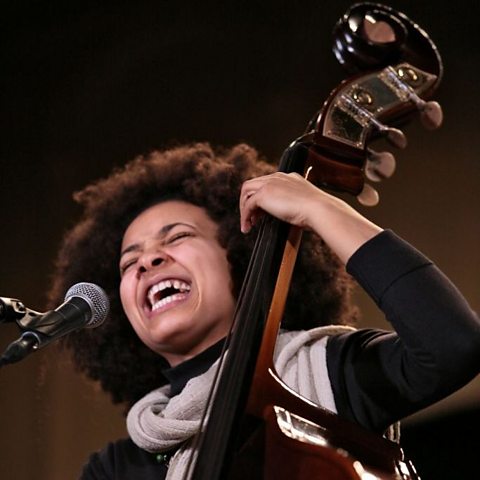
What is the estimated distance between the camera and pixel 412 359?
93 cm

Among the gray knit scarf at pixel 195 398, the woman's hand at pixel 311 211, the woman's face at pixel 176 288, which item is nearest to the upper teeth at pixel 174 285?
the woman's face at pixel 176 288

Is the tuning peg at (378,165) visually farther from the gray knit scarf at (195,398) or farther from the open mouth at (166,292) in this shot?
the open mouth at (166,292)

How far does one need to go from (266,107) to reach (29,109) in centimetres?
58

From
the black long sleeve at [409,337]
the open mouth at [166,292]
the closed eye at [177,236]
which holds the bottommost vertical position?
the black long sleeve at [409,337]

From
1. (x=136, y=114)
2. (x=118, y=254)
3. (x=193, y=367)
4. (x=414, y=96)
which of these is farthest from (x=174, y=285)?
(x=136, y=114)

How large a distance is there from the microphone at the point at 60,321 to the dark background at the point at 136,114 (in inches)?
38.2

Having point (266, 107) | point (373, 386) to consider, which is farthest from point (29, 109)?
point (373, 386)

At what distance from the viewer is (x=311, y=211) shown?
98 centimetres

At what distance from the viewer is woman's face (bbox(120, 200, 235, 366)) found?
4.20 feet

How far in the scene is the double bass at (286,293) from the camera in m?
0.82

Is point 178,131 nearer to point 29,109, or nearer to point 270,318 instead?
point 29,109

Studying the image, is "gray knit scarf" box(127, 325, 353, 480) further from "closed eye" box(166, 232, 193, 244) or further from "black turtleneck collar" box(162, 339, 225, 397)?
"closed eye" box(166, 232, 193, 244)

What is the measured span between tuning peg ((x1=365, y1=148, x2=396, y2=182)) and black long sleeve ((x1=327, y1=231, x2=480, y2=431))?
0.16 m

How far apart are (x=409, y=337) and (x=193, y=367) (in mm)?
460
